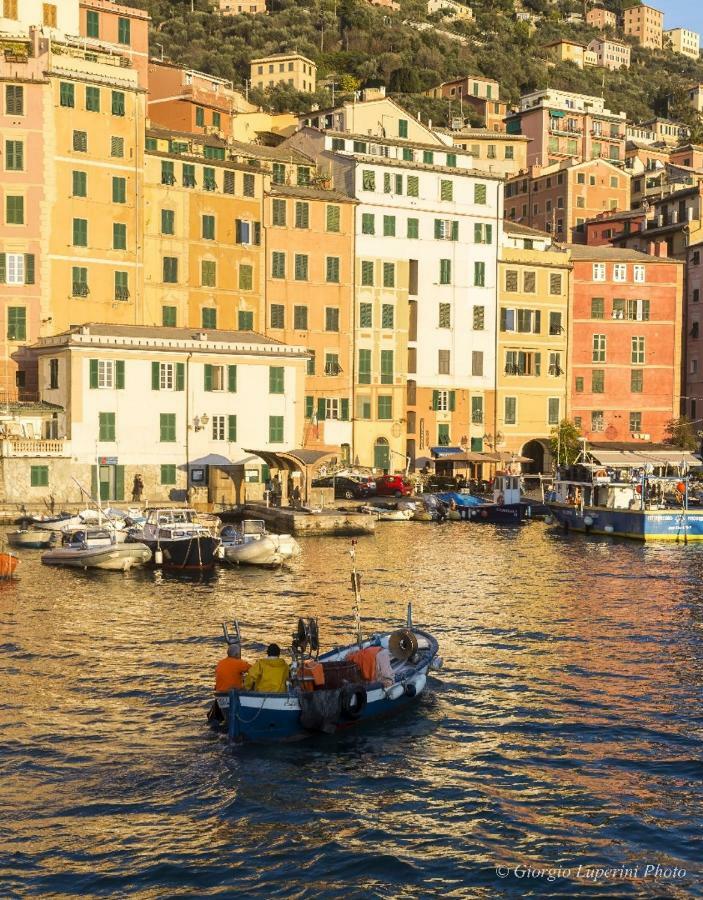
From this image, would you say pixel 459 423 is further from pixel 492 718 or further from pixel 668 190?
pixel 492 718

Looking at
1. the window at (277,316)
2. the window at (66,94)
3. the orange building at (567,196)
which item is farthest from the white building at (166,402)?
the orange building at (567,196)

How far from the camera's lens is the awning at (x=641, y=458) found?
88.6 m

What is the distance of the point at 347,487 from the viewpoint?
80000 millimetres

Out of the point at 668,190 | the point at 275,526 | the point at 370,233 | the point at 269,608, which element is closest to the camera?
the point at 269,608

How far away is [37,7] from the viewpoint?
83.4 m

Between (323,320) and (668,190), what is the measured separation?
5829cm

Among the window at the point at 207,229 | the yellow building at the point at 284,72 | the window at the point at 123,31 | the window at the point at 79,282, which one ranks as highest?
the yellow building at the point at 284,72

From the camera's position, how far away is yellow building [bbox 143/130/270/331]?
8200 centimetres

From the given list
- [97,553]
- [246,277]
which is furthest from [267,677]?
[246,277]

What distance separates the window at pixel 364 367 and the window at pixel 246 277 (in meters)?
9.89

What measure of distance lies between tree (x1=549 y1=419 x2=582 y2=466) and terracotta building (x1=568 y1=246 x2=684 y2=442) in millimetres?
4424

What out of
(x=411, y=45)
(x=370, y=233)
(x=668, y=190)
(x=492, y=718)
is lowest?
(x=492, y=718)

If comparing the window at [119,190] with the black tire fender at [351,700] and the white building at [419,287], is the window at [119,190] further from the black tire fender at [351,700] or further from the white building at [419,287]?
the black tire fender at [351,700]

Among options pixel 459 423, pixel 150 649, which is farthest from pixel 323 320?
pixel 150 649
